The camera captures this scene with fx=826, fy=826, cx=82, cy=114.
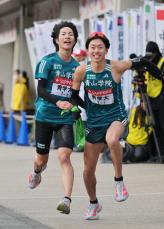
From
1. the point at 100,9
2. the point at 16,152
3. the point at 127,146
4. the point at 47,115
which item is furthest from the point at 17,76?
the point at 47,115

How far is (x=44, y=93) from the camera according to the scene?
8.41 metres

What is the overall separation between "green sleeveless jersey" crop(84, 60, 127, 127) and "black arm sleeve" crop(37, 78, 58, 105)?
37 cm

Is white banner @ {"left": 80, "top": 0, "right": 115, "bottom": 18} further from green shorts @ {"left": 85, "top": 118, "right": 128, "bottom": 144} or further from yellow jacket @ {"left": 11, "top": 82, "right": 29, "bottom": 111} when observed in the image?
green shorts @ {"left": 85, "top": 118, "right": 128, "bottom": 144}

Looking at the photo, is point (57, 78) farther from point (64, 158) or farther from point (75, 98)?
point (64, 158)

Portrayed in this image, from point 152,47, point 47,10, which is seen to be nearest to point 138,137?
point 152,47

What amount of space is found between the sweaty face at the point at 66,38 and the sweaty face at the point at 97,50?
1.33 feet

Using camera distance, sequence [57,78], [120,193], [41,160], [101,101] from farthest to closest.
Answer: [41,160] < [57,78] < [101,101] < [120,193]

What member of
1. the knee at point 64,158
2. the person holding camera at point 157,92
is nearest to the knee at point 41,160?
the knee at point 64,158

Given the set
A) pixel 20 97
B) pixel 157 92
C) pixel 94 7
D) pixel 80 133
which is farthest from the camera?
pixel 20 97

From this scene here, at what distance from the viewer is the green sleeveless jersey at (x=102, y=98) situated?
316 inches

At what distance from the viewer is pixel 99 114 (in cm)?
812

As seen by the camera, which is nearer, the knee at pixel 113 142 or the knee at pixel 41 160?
the knee at pixel 113 142

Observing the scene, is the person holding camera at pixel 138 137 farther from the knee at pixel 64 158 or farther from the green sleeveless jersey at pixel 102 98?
the green sleeveless jersey at pixel 102 98

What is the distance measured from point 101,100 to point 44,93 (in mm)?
672
